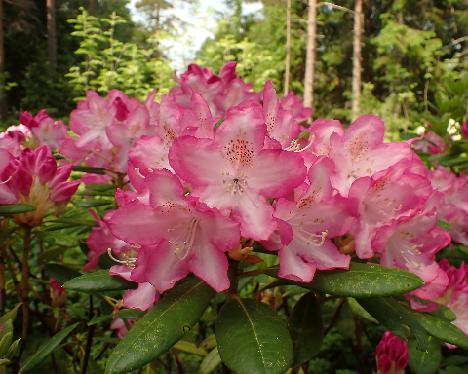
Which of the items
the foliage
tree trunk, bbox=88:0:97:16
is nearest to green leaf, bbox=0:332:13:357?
the foliage

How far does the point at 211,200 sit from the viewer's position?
58cm

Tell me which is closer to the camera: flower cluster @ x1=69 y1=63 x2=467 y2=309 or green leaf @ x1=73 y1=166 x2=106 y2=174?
flower cluster @ x1=69 y1=63 x2=467 y2=309

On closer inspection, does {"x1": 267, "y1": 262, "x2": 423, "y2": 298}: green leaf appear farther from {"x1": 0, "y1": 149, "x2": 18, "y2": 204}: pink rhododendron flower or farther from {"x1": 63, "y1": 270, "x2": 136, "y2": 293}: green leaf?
{"x1": 0, "y1": 149, "x2": 18, "y2": 204}: pink rhododendron flower

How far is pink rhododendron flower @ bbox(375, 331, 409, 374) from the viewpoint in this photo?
3.36ft

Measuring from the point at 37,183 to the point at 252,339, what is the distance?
1.88 ft

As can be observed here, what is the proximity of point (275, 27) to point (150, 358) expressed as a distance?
1309cm

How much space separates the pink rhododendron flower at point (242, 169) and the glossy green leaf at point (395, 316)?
0.81 ft

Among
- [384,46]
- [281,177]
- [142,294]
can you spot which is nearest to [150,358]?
[142,294]

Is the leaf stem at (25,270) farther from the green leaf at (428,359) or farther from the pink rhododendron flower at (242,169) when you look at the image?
the green leaf at (428,359)

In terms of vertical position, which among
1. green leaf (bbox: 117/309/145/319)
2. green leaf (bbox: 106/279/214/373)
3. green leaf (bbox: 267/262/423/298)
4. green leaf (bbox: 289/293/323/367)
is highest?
green leaf (bbox: 267/262/423/298)

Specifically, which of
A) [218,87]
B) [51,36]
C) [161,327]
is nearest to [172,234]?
[161,327]

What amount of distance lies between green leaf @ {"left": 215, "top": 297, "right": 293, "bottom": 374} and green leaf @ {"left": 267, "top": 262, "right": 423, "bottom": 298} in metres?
0.07

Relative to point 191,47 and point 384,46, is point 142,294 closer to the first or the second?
point 191,47

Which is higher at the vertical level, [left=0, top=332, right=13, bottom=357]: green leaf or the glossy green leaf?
the glossy green leaf
